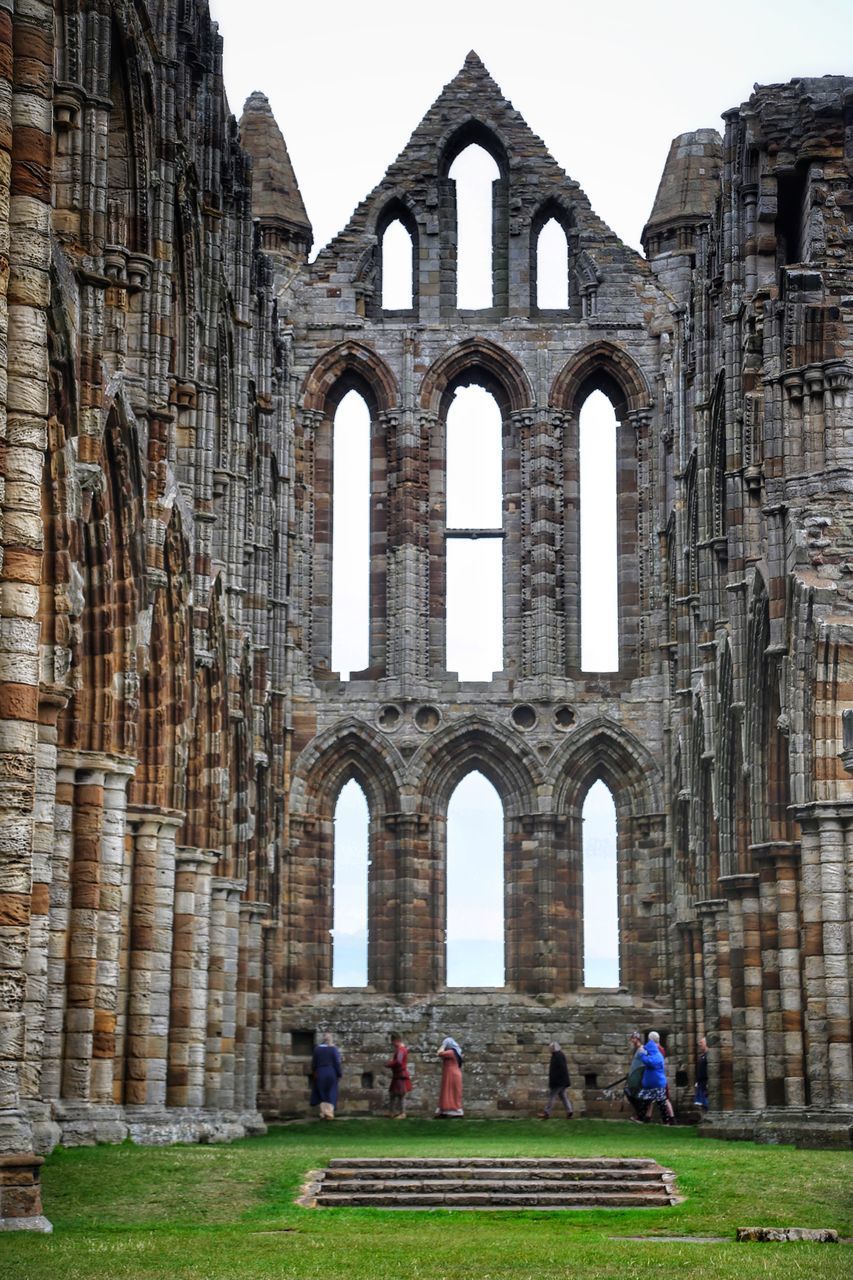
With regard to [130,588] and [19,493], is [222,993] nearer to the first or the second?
[130,588]

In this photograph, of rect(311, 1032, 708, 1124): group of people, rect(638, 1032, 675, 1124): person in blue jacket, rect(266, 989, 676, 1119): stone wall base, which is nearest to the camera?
rect(638, 1032, 675, 1124): person in blue jacket

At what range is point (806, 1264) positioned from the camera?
14945 millimetres

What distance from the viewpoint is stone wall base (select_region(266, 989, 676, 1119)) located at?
1724 inches

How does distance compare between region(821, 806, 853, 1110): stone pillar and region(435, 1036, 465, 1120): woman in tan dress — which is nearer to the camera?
region(821, 806, 853, 1110): stone pillar

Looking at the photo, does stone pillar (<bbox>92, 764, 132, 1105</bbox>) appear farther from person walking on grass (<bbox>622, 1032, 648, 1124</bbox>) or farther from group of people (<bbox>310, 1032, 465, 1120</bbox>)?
group of people (<bbox>310, 1032, 465, 1120</bbox>)

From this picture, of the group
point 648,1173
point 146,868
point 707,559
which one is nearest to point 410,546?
point 707,559

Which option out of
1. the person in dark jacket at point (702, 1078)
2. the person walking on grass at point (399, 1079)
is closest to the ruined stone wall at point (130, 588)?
the person walking on grass at point (399, 1079)

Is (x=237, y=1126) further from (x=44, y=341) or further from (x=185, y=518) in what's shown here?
(x=44, y=341)

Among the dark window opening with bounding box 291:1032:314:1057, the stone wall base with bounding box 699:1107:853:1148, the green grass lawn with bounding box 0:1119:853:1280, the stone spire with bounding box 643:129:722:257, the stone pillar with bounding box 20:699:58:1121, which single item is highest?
the stone spire with bounding box 643:129:722:257

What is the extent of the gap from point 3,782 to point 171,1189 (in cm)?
573

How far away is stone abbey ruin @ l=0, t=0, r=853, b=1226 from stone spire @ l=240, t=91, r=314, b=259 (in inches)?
3.5

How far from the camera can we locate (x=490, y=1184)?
22141mm

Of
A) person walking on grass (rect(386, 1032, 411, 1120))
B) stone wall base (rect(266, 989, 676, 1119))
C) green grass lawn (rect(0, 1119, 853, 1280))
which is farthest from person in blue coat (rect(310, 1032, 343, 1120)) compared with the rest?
green grass lawn (rect(0, 1119, 853, 1280))

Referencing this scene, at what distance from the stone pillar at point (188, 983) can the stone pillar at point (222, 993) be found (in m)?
2.25
